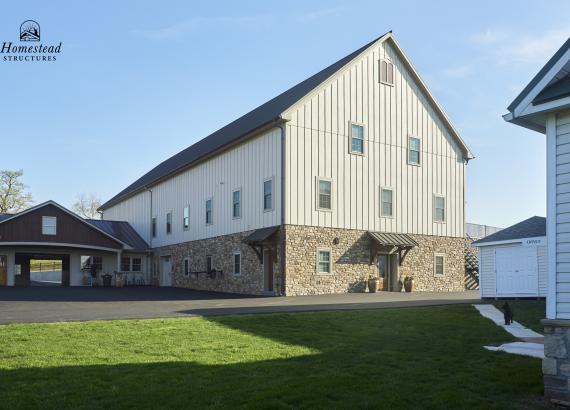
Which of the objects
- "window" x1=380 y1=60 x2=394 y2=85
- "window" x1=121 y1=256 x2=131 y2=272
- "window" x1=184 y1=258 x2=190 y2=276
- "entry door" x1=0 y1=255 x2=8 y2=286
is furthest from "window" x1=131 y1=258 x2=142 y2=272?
"window" x1=380 y1=60 x2=394 y2=85

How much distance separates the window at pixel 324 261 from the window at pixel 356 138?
4872mm

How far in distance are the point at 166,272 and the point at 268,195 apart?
15.8 metres

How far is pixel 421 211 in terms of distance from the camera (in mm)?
29328

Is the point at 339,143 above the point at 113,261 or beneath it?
above

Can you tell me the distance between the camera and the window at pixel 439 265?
29.7m

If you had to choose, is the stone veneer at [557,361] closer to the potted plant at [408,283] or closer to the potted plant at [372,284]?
the potted plant at [372,284]

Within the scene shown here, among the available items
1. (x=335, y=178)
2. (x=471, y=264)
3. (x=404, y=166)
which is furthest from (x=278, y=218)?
(x=471, y=264)

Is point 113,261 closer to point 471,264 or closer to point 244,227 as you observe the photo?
point 244,227

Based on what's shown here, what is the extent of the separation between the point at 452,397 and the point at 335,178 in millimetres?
19014

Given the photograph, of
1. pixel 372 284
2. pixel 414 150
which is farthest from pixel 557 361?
pixel 414 150

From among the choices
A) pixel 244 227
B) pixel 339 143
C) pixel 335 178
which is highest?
pixel 339 143

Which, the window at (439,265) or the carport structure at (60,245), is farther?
the carport structure at (60,245)

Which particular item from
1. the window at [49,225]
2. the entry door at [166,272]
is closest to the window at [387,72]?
the entry door at [166,272]

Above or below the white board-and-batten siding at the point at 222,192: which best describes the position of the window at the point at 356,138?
above
